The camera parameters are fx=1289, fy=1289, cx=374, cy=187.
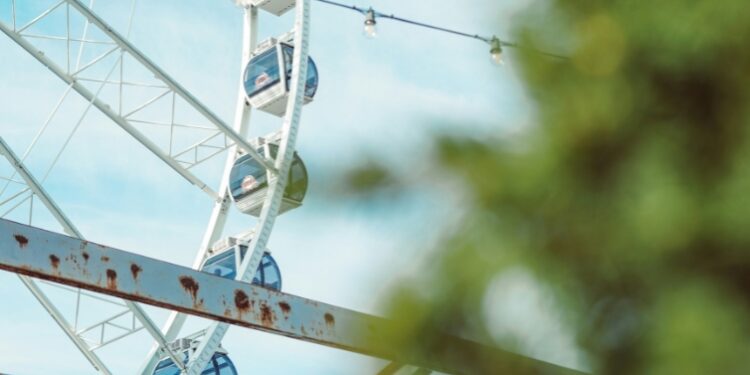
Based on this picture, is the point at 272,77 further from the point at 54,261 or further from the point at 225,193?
the point at 54,261

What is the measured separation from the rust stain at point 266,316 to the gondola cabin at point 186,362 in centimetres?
1871

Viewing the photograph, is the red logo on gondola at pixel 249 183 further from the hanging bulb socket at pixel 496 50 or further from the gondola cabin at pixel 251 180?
the hanging bulb socket at pixel 496 50

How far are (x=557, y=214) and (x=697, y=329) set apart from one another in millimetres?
199

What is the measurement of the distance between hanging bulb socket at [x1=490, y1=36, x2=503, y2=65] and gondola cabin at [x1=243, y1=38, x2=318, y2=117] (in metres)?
20.1

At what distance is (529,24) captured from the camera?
123 cm

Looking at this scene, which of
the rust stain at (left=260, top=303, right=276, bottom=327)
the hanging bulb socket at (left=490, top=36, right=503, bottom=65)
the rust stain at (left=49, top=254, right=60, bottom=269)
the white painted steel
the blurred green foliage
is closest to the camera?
the blurred green foliage

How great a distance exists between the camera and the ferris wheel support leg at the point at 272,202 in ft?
69.0

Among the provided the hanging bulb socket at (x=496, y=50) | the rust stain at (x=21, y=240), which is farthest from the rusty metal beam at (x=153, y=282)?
the hanging bulb socket at (x=496, y=50)

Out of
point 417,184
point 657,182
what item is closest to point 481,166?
point 417,184

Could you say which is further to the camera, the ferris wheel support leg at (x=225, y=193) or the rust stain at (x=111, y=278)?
the ferris wheel support leg at (x=225, y=193)

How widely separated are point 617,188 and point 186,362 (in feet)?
67.8

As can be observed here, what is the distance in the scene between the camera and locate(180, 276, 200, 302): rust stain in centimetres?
285

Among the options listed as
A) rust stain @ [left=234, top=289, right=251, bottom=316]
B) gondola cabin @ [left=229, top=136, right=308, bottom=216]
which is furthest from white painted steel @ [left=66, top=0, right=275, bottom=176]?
rust stain @ [left=234, top=289, right=251, bottom=316]

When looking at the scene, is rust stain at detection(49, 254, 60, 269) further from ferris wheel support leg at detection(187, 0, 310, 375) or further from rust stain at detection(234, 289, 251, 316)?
ferris wheel support leg at detection(187, 0, 310, 375)
